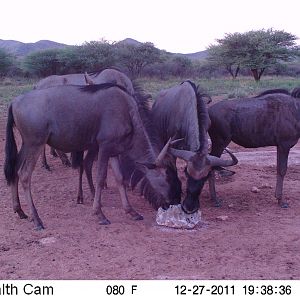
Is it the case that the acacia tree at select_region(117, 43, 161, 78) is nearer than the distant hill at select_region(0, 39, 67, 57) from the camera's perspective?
Yes

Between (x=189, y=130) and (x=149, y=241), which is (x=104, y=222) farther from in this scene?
(x=189, y=130)

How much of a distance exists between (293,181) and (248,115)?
2.08m


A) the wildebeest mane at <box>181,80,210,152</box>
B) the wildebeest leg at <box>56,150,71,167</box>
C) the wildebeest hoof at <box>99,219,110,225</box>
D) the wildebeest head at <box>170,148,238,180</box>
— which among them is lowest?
the wildebeest leg at <box>56,150,71,167</box>

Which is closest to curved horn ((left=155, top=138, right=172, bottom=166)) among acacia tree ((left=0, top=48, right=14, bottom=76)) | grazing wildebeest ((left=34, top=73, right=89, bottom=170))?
grazing wildebeest ((left=34, top=73, right=89, bottom=170))

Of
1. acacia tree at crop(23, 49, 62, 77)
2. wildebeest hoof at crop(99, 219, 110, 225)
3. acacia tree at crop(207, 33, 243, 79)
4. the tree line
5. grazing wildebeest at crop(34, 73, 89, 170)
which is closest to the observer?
wildebeest hoof at crop(99, 219, 110, 225)

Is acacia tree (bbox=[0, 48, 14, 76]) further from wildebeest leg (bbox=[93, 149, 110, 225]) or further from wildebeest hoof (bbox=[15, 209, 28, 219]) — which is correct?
wildebeest leg (bbox=[93, 149, 110, 225])

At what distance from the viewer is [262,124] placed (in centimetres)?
737

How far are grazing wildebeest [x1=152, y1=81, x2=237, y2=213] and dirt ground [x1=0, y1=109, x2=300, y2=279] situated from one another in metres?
0.70

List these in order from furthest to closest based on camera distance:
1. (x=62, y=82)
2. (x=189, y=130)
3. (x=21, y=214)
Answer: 1. (x=62, y=82)
2. (x=189, y=130)
3. (x=21, y=214)

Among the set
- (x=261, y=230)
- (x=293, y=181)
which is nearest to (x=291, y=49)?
(x=293, y=181)

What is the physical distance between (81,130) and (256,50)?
3880 centimetres

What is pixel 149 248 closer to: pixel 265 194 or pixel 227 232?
pixel 227 232

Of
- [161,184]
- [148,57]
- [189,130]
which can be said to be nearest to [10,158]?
[161,184]

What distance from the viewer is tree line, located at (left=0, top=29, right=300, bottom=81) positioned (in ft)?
136
